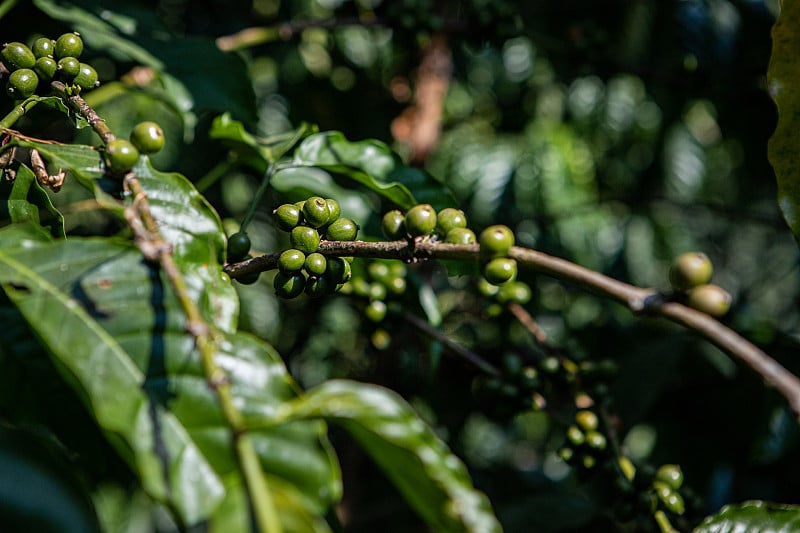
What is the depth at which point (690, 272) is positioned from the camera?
82 cm

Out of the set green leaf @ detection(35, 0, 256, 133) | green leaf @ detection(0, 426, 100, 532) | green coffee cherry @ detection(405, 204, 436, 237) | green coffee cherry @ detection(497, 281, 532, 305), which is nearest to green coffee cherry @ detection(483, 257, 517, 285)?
green coffee cherry @ detection(405, 204, 436, 237)

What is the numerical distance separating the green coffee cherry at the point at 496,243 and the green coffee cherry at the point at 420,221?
0.37 feet

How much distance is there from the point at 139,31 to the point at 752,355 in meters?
1.64

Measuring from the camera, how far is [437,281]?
8.40 ft

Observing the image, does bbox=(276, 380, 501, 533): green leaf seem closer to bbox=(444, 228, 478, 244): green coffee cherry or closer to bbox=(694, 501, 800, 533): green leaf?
bbox=(444, 228, 478, 244): green coffee cherry

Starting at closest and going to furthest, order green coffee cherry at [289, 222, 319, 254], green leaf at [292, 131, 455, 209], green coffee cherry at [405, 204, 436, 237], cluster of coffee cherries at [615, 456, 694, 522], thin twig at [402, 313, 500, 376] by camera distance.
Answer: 1. green coffee cherry at [405, 204, 436, 237]
2. green coffee cherry at [289, 222, 319, 254]
3. cluster of coffee cherries at [615, 456, 694, 522]
4. green leaf at [292, 131, 455, 209]
5. thin twig at [402, 313, 500, 376]

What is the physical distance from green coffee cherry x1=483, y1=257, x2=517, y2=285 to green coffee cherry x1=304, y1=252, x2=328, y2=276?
0.29 meters

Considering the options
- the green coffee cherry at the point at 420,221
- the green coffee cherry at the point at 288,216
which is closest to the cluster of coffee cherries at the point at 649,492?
the green coffee cherry at the point at 420,221

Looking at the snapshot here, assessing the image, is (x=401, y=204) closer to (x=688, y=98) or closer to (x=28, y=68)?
(x=28, y=68)

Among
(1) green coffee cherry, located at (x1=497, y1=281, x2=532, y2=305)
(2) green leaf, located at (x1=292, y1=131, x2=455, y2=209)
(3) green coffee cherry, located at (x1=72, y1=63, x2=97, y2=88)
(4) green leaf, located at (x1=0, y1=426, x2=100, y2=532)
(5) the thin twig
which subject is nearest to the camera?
(4) green leaf, located at (x1=0, y1=426, x2=100, y2=532)

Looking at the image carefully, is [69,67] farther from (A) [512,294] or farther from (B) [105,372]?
(A) [512,294]

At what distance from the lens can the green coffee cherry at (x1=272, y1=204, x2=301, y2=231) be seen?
1.17m

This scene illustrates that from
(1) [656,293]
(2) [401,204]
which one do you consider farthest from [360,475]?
(1) [656,293]

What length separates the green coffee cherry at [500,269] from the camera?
957 millimetres
